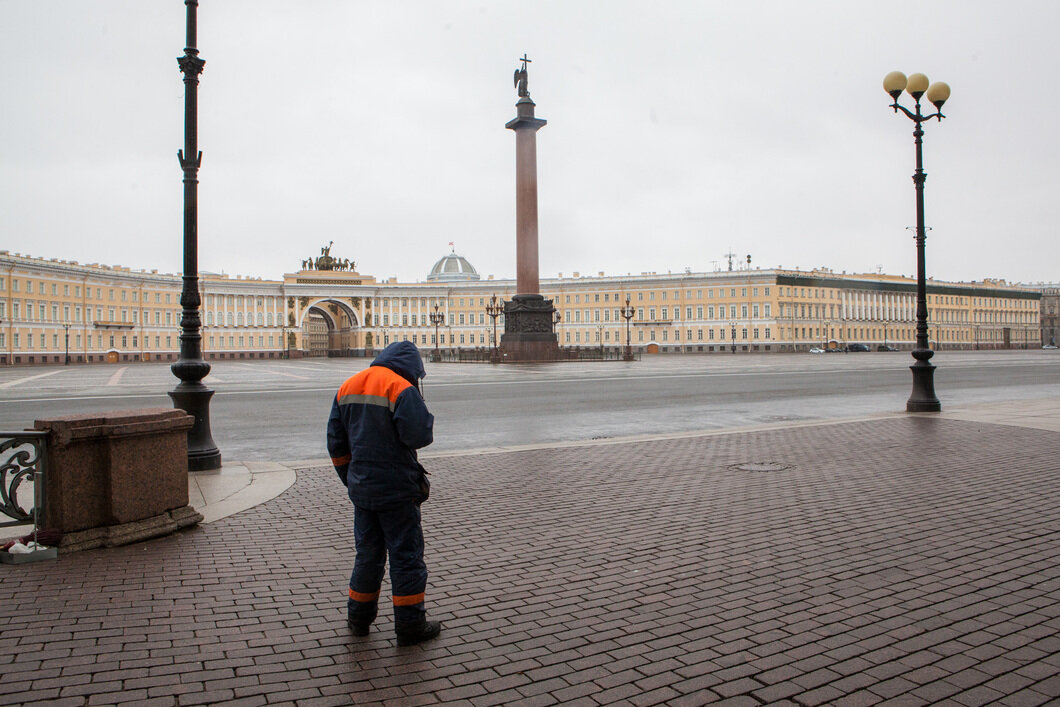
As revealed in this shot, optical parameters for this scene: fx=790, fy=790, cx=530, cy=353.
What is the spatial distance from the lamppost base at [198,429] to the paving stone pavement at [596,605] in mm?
2063

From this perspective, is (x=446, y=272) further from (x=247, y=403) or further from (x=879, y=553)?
(x=879, y=553)

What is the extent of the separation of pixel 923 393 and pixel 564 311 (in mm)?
113903

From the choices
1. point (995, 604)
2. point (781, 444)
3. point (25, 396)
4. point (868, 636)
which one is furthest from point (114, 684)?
point (25, 396)

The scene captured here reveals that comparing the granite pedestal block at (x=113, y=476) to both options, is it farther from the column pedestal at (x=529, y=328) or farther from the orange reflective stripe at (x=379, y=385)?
the column pedestal at (x=529, y=328)

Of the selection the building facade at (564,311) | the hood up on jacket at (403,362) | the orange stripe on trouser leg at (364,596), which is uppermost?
the building facade at (564,311)

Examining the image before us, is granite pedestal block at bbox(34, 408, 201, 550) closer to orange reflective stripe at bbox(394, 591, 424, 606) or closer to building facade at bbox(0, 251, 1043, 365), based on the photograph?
orange reflective stripe at bbox(394, 591, 424, 606)

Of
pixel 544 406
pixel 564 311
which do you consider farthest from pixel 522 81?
pixel 564 311

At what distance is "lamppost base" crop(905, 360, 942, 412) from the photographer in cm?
1549

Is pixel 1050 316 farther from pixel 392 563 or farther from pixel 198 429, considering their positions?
pixel 392 563

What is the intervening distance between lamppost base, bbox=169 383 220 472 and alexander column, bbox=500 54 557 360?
40628mm

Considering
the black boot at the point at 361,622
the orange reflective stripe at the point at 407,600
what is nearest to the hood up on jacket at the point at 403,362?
the orange reflective stripe at the point at 407,600

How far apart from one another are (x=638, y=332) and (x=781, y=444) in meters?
116

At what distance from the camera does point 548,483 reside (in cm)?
833

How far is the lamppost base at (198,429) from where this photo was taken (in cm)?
898
